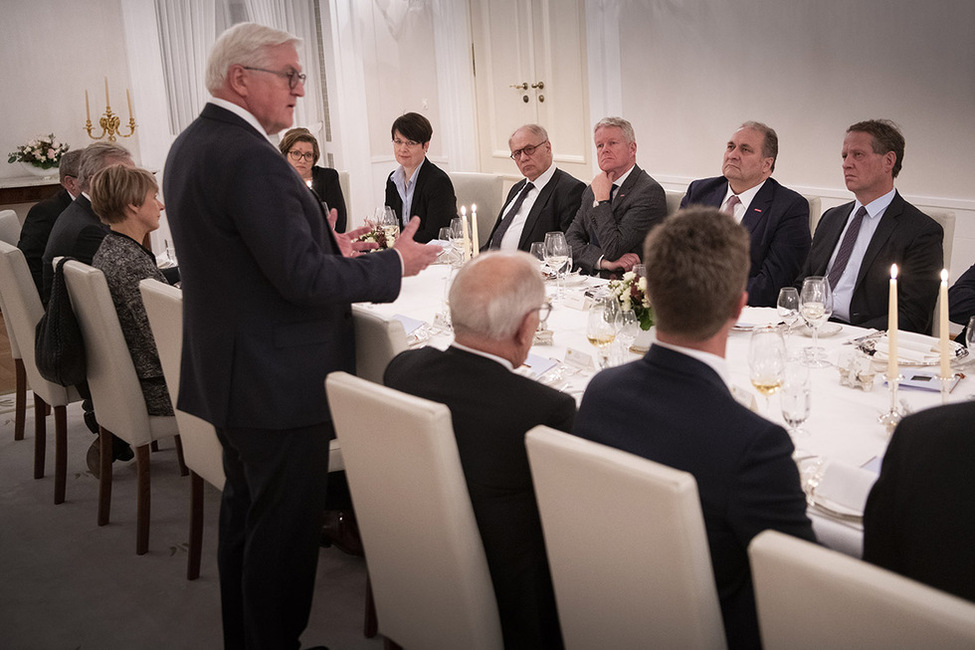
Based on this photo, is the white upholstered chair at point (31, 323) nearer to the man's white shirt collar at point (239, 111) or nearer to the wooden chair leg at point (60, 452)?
the wooden chair leg at point (60, 452)

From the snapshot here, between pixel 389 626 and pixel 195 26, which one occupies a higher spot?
pixel 195 26

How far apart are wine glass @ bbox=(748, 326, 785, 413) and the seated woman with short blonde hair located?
202cm

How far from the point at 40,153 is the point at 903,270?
6440 millimetres

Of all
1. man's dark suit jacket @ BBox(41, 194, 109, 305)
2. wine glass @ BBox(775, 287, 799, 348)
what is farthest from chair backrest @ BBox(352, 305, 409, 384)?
man's dark suit jacket @ BBox(41, 194, 109, 305)

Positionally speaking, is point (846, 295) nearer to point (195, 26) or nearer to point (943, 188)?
point (943, 188)

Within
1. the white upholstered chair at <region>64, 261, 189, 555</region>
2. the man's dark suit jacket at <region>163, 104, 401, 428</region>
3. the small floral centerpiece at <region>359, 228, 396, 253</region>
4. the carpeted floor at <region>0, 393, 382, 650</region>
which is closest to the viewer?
the man's dark suit jacket at <region>163, 104, 401, 428</region>

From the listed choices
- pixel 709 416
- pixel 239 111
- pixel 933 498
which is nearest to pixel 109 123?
pixel 239 111

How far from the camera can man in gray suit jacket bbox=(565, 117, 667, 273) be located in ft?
13.6

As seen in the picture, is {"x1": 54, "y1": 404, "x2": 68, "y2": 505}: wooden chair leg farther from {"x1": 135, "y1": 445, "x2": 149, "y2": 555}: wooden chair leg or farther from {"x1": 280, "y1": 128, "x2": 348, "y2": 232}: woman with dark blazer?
{"x1": 280, "y1": 128, "x2": 348, "y2": 232}: woman with dark blazer

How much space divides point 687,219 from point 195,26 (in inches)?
294

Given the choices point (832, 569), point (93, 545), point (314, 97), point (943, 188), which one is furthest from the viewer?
point (314, 97)

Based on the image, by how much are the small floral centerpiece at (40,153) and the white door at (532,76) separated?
11.0 ft

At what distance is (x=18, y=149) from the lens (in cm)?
753

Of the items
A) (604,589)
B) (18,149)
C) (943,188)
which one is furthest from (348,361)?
(18,149)
